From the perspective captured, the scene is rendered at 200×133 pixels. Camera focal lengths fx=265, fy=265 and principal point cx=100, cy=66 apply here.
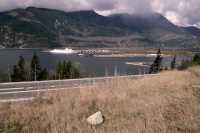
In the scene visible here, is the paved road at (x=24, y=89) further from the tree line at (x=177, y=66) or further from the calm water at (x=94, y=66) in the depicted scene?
the tree line at (x=177, y=66)

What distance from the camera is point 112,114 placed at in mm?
7516

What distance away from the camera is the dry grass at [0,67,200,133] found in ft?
19.9

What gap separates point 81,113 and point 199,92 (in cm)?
510

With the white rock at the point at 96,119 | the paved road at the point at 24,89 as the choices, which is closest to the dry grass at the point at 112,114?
the white rock at the point at 96,119

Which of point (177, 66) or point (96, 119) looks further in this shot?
point (177, 66)

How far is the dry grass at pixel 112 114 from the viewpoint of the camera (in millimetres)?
6062

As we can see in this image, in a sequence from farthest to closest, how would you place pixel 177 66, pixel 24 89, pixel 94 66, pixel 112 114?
pixel 94 66, pixel 177 66, pixel 24 89, pixel 112 114

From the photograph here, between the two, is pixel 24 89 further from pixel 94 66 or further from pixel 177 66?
pixel 94 66

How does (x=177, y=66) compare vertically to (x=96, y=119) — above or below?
below

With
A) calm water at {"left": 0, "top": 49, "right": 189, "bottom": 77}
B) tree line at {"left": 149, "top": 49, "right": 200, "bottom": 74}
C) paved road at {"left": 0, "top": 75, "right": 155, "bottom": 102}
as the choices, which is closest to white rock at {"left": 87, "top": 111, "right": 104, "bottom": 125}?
paved road at {"left": 0, "top": 75, "right": 155, "bottom": 102}

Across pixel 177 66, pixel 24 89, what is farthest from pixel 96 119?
pixel 177 66

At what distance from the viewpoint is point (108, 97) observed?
9320 mm

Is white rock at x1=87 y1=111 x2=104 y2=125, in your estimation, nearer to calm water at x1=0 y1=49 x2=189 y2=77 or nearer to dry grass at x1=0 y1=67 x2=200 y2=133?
dry grass at x1=0 y1=67 x2=200 y2=133

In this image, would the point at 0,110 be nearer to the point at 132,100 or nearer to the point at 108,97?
the point at 108,97
